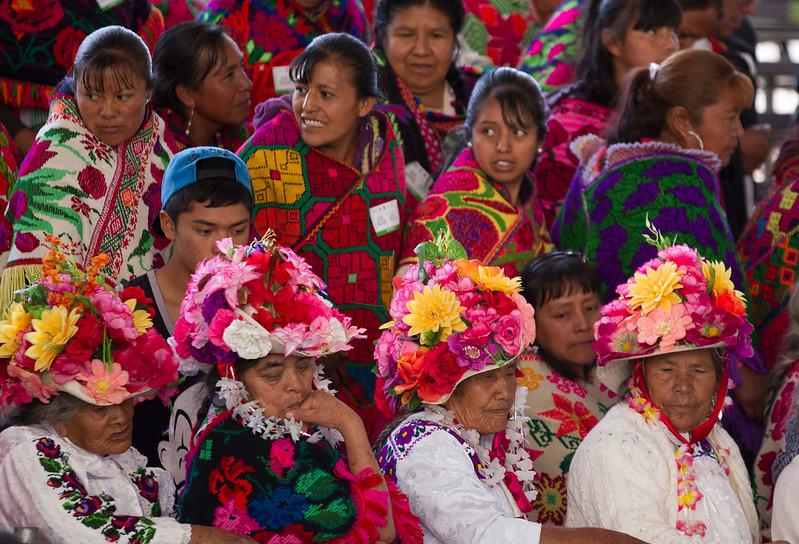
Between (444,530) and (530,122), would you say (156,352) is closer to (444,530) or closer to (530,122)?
(444,530)

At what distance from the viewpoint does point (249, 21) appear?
6434 millimetres

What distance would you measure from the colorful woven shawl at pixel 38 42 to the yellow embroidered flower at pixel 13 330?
7.13 ft

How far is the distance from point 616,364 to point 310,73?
5.62 feet

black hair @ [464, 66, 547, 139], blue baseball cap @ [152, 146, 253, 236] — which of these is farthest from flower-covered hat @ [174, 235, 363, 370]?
black hair @ [464, 66, 547, 139]

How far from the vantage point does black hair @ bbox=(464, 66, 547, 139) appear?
5.70 metres

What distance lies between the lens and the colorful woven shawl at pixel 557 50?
6965mm

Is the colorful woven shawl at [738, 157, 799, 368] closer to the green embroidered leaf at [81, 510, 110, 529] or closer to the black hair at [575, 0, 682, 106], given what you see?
the black hair at [575, 0, 682, 106]

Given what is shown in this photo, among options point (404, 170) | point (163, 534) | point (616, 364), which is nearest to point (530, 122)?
point (404, 170)

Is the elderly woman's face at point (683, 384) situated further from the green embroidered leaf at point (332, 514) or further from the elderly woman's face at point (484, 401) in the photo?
the green embroidered leaf at point (332, 514)

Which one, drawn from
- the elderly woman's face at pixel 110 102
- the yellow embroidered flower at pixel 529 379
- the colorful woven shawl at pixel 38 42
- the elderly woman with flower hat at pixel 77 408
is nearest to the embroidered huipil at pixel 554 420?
the yellow embroidered flower at pixel 529 379

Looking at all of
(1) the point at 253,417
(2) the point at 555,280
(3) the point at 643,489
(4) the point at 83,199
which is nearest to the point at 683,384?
(3) the point at 643,489

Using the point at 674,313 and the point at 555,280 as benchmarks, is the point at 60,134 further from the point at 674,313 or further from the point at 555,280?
the point at 674,313

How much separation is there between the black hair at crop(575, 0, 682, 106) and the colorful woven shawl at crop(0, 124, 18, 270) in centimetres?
262

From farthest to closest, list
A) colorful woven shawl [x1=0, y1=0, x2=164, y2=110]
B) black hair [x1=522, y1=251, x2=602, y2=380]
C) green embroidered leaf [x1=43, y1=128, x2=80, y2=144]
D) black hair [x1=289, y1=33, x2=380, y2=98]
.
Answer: colorful woven shawl [x1=0, y1=0, x2=164, y2=110], black hair [x1=289, y1=33, x2=380, y2=98], black hair [x1=522, y1=251, x2=602, y2=380], green embroidered leaf [x1=43, y1=128, x2=80, y2=144]
